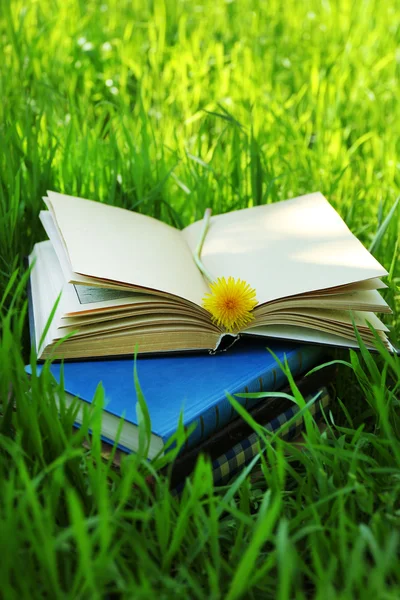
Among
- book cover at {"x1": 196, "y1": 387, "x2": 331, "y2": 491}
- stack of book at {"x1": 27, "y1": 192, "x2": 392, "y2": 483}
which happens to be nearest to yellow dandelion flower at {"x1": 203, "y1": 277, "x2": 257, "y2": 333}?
stack of book at {"x1": 27, "y1": 192, "x2": 392, "y2": 483}

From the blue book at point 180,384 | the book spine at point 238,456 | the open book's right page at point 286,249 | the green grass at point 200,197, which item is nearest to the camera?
the green grass at point 200,197

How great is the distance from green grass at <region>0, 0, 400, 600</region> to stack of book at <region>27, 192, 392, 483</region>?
0.07m

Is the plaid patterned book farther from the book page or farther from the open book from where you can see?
the book page

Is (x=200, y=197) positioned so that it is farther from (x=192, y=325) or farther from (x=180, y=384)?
(x=180, y=384)

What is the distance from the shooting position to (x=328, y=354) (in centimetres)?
138

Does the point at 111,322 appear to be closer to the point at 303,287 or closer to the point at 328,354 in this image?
the point at 303,287

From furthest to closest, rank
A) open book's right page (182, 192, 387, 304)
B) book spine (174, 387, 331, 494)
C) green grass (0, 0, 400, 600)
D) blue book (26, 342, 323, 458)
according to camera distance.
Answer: open book's right page (182, 192, 387, 304)
book spine (174, 387, 331, 494)
blue book (26, 342, 323, 458)
green grass (0, 0, 400, 600)

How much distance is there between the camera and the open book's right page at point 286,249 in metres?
1.24

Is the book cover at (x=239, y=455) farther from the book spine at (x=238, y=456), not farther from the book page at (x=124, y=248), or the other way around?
the book page at (x=124, y=248)

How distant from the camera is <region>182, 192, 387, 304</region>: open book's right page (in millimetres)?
1244

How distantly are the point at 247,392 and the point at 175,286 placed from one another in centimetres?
24

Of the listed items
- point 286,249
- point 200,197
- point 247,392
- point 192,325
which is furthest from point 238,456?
point 200,197

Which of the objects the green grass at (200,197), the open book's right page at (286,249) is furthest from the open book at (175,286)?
the green grass at (200,197)

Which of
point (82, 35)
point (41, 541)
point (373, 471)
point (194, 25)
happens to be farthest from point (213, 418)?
point (194, 25)
